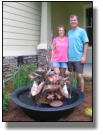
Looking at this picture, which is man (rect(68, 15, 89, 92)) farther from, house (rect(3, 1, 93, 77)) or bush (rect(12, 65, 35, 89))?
house (rect(3, 1, 93, 77))

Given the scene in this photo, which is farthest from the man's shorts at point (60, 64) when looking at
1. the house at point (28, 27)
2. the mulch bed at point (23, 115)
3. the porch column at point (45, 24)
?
the porch column at point (45, 24)

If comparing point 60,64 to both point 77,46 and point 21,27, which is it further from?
point 21,27

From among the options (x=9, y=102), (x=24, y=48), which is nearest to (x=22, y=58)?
(x=24, y=48)

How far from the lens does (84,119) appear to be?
208cm

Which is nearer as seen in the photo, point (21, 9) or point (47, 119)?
point (47, 119)

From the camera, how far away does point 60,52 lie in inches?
105

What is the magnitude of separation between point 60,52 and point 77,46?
0.92 feet

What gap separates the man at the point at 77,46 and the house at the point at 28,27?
1.33 m

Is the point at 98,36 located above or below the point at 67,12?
below

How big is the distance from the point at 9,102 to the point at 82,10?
4945 mm

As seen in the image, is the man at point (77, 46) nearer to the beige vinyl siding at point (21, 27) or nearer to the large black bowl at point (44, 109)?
the large black bowl at point (44, 109)

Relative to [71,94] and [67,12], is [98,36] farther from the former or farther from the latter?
[67,12]

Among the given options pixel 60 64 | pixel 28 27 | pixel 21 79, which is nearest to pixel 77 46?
pixel 60 64

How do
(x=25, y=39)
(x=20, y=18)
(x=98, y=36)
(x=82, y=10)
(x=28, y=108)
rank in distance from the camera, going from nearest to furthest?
1. (x=28, y=108)
2. (x=98, y=36)
3. (x=20, y=18)
4. (x=25, y=39)
5. (x=82, y=10)
